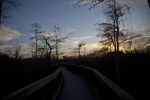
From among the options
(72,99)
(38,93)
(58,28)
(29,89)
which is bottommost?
(72,99)

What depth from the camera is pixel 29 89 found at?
2.18 metres

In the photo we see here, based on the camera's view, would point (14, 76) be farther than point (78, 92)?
Yes

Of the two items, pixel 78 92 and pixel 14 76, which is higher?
pixel 78 92

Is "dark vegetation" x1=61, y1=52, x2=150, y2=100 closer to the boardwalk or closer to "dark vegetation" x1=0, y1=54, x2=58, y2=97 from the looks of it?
the boardwalk

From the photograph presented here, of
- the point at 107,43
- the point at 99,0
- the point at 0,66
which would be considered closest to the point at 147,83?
the point at 99,0

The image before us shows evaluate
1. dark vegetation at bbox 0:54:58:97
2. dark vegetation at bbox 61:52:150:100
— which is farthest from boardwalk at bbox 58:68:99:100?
dark vegetation at bbox 0:54:58:97

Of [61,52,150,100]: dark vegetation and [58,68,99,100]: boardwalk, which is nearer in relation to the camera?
[58,68,99,100]: boardwalk

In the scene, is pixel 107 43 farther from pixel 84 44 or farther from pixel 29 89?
pixel 84 44

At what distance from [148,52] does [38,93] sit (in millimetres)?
11484

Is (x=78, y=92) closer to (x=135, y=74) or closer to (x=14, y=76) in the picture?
(x=135, y=74)

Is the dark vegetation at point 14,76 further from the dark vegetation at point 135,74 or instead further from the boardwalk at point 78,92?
the dark vegetation at point 135,74

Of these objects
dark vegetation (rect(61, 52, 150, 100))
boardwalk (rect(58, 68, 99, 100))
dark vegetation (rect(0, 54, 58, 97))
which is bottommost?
dark vegetation (rect(0, 54, 58, 97))


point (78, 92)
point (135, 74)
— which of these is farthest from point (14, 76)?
point (135, 74)

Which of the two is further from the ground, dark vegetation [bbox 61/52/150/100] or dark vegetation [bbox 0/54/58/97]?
dark vegetation [bbox 61/52/150/100]
